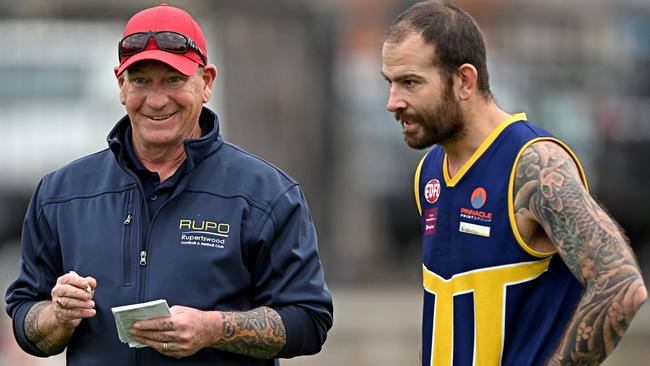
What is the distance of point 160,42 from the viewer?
200 inches

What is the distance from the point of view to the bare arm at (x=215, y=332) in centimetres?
478

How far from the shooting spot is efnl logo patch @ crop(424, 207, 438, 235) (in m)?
5.34

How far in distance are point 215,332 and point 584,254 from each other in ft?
4.17

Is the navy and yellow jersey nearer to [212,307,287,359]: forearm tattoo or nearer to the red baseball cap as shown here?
[212,307,287,359]: forearm tattoo

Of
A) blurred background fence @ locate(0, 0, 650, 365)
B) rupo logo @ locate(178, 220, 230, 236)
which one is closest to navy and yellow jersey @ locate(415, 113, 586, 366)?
rupo logo @ locate(178, 220, 230, 236)

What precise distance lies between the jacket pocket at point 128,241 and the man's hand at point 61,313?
163 mm

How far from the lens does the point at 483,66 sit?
17.0 ft

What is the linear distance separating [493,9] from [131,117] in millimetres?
24773

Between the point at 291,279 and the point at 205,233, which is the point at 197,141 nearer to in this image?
the point at 205,233

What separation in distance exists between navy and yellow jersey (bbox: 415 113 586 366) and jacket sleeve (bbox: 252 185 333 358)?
0.45m

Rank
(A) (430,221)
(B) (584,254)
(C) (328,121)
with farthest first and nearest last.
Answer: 1. (C) (328,121)
2. (A) (430,221)
3. (B) (584,254)

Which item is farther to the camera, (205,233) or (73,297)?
(205,233)

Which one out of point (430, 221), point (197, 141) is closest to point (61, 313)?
point (197, 141)

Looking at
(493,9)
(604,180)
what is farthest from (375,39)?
(604,180)
